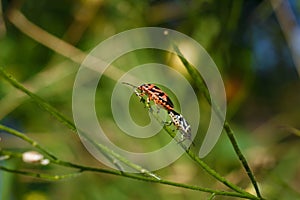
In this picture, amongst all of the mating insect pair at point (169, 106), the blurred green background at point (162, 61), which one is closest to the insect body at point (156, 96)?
the mating insect pair at point (169, 106)

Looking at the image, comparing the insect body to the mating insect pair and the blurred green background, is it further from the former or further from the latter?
the blurred green background

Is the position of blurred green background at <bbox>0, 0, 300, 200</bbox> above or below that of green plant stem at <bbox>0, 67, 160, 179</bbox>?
above

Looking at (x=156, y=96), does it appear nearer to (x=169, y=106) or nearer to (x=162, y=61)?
(x=169, y=106)

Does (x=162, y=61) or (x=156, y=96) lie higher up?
(x=162, y=61)

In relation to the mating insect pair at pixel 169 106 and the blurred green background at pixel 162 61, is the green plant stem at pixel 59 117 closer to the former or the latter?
the mating insect pair at pixel 169 106

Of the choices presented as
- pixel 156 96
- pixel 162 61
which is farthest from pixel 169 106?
pixel 162 61

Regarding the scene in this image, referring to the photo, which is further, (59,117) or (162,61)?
(162,61)

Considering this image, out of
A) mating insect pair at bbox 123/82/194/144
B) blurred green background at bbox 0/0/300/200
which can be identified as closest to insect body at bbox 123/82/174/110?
mating insect pair at bbox 123/82/194/144

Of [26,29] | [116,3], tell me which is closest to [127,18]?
Answer: [116,3]
